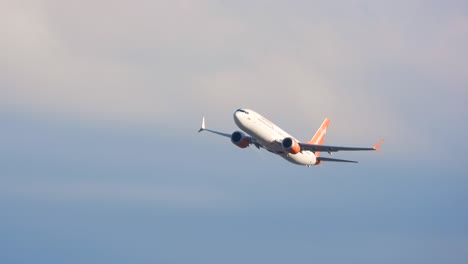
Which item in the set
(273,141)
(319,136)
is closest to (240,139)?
(273,141)

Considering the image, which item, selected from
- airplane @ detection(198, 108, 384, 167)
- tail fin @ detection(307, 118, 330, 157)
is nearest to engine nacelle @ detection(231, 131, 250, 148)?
airplane @ detection(198, 108, 384, 167)

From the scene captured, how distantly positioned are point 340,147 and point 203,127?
91.0ft

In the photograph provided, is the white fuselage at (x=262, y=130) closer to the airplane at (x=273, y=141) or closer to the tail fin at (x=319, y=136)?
the airplane at (x=273, y=141)

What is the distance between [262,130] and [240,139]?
10.8 metres

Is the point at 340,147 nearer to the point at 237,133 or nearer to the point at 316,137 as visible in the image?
the point at 237,133

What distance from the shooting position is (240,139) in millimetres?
173000

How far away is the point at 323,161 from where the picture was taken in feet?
589

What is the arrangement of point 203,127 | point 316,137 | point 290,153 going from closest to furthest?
point 290,153, point 203,127, point 316,137

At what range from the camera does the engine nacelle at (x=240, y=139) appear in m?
173

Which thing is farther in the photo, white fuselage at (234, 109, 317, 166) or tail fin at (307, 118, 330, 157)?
tail fin at (307, 118, 330, 157)

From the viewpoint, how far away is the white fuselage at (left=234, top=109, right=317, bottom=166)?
161500mm

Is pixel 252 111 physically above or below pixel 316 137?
below

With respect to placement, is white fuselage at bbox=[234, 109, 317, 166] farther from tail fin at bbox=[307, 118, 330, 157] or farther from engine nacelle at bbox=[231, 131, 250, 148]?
tail fin at bbox=[307, 118, 330, 157]

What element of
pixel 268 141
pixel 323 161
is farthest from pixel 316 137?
pixel 268 141
